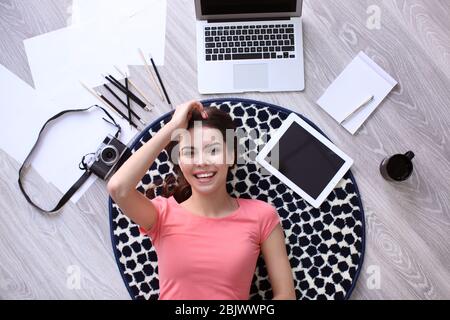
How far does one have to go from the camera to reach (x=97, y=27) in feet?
4.50

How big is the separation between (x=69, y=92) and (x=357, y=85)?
33.3 inches

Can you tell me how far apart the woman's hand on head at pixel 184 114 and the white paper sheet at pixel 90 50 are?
26 cm

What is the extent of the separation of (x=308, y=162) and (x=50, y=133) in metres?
0.76

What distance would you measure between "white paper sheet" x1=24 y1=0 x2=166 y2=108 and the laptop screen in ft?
0.51

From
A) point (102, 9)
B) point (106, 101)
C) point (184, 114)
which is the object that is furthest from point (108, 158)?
point (102, 9)

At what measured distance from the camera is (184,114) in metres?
1.15

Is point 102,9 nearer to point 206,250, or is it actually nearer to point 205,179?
point 205,179

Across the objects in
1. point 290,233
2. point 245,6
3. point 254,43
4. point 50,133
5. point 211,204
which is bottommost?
point 290,233

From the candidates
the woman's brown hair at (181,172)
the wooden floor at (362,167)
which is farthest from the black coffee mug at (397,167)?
the woman's brown hair at (181,172)

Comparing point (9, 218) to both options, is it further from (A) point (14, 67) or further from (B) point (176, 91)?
(B) point (176, 91)

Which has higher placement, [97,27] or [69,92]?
[97,27]

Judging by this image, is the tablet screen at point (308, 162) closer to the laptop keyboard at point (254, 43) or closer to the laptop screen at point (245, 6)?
the laptop keyboard at point (254, 43)
